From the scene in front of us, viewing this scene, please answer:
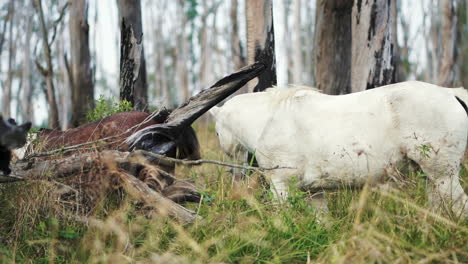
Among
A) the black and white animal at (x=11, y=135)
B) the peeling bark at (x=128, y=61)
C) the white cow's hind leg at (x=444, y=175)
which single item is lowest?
the white cow's hind leg at (x=444, y=175)

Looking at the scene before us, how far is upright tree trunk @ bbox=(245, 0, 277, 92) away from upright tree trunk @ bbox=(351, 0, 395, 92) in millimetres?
1215

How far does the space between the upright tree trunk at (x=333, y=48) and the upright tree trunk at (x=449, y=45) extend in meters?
5.79

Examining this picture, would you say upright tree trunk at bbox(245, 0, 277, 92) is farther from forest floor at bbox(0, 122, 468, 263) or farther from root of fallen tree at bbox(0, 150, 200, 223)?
root of fallen tree at bbox(0, 150, 200, 223)

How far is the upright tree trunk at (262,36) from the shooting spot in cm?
468

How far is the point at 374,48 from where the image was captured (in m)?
5.14

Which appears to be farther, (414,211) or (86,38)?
(86,38)

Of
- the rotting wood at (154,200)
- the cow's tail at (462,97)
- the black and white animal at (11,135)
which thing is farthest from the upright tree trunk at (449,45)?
the black and white animal at (11,135)

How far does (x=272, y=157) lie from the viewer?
3.31 meters

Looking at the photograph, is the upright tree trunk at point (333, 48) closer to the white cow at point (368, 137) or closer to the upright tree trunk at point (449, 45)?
the white cow at point (368, 137)

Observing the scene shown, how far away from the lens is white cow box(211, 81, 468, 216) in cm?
299

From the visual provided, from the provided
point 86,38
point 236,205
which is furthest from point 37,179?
point 86,38

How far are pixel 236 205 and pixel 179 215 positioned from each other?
430 mm

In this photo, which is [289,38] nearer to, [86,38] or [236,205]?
[86,38]

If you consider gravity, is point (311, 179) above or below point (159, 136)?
below
